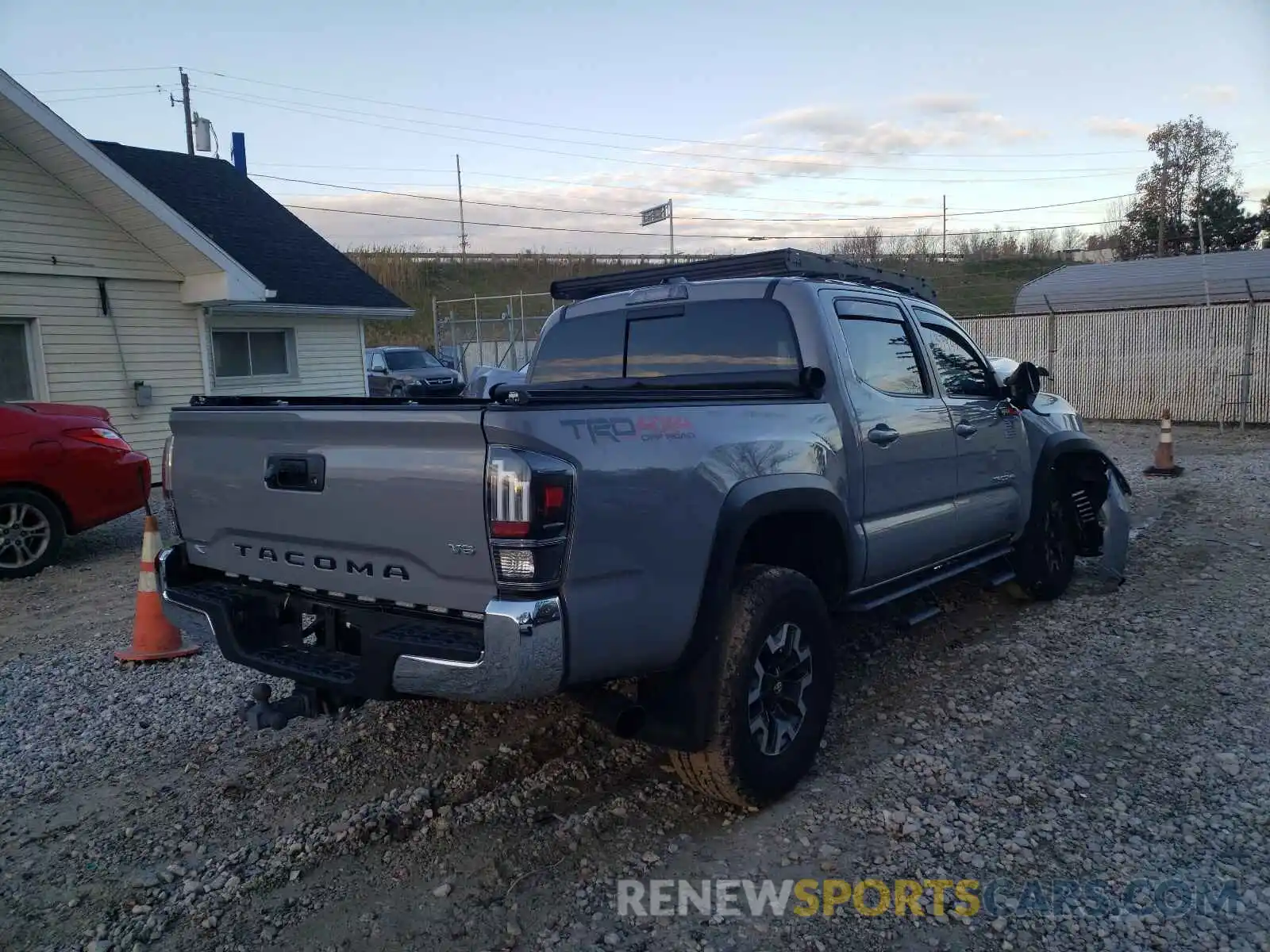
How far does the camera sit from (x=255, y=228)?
16.2 meters

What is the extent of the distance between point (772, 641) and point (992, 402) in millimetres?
2795

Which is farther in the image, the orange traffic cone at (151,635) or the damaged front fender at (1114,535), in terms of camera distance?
the damaged front fender at (1114,535)

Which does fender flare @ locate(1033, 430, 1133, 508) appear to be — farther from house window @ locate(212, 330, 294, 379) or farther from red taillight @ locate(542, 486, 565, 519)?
house window @ locate(212, 330, 294, 379)

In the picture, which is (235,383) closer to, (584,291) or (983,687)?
(584,291)

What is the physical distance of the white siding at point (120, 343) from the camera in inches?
462

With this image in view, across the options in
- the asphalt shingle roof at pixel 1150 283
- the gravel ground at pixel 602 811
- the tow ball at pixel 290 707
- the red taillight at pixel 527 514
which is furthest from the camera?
the asphalt shingle roof at pixel 1150 283

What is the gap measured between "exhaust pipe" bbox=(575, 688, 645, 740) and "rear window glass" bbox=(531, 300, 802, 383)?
5.79 feet

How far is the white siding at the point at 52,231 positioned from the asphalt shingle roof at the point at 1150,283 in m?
23.0

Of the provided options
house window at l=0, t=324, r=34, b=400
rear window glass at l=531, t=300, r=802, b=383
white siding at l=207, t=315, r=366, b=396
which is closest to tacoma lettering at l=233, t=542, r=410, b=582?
rear window glass at l=531, t=300, r=802, b=383

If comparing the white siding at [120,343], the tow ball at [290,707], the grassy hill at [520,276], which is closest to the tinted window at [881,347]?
the tow ball at [290,707]

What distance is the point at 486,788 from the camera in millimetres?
3801

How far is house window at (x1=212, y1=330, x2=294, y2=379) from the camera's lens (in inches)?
562

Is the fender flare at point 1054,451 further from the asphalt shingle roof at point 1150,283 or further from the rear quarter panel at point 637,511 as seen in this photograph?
the asphalt shingle roof at point 1150,283

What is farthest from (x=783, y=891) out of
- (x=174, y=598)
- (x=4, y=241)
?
(x=4, y=241)
